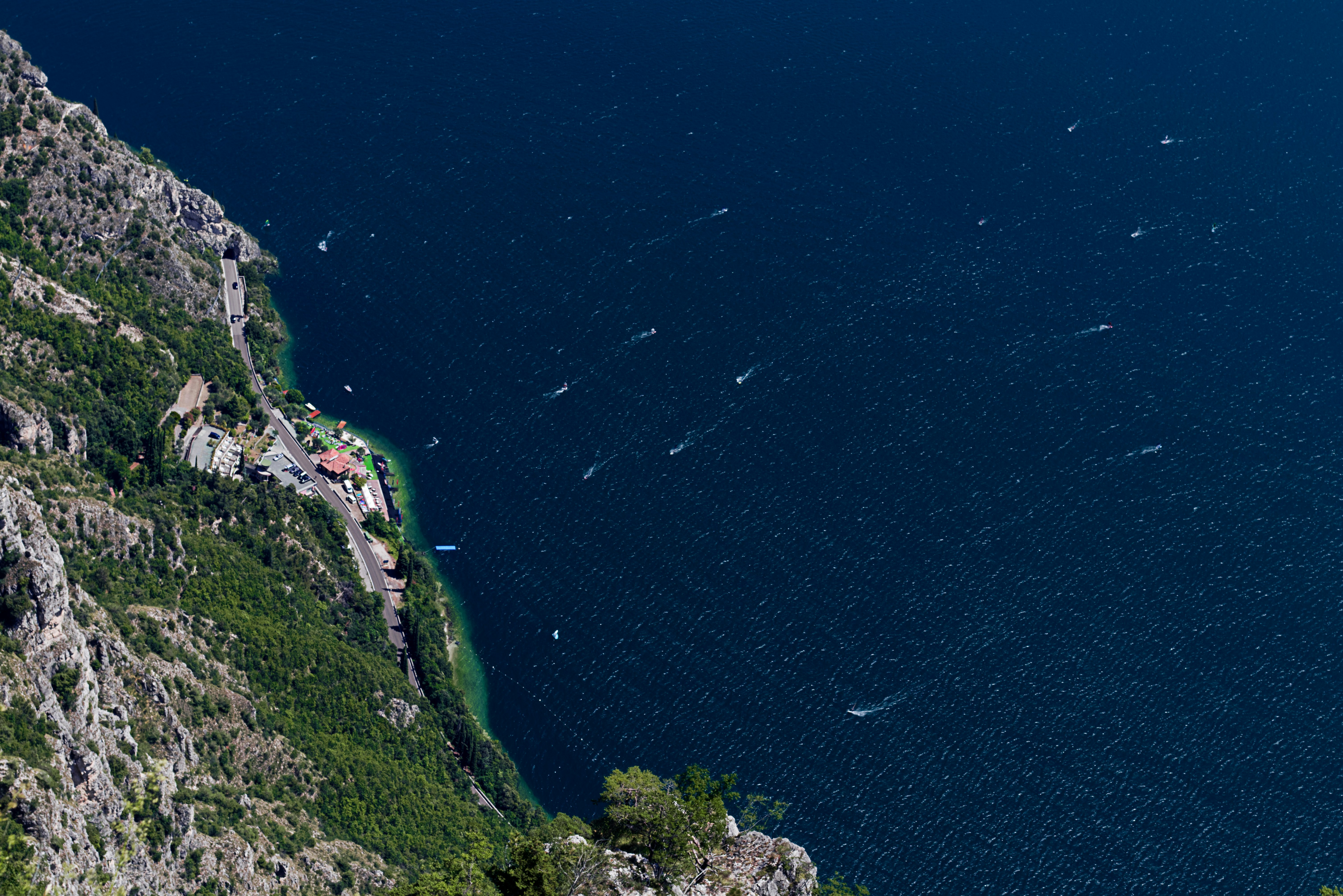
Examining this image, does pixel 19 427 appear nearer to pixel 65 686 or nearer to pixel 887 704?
pixel 65 686

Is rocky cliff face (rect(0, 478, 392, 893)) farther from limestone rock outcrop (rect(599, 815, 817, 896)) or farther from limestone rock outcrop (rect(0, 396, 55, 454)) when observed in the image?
limestone rock outcrop (rect(599, 815, 817, 896))

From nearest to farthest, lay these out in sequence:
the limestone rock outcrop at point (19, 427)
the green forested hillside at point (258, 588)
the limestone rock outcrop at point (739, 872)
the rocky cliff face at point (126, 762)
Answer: the limestone rock outcrop at point (739, 872) < the rocky cliff face at point (126, 762) < the green forested hillside at point (258, 588) < the limestone rock outcrop at point (19, 427)

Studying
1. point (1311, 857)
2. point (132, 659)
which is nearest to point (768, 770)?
point (1311, 857)

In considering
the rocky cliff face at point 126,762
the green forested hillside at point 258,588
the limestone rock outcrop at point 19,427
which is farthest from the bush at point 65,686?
the limestone rock outcrop at point 19,427

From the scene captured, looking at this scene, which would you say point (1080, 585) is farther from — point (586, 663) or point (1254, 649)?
point (586, 663)

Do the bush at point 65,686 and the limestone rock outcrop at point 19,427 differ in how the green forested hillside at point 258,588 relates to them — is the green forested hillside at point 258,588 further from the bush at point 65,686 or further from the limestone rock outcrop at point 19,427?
the bush at point 65,686

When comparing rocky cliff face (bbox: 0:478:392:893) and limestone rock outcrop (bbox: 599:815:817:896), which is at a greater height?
rocky cliff face (bbox: 0:478:392:893)

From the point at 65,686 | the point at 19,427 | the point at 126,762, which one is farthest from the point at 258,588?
the point at 65,686

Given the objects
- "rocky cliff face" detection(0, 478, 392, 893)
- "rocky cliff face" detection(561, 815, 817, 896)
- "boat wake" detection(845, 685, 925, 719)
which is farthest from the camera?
"boat wake" detection(845, 685, 925, 719)

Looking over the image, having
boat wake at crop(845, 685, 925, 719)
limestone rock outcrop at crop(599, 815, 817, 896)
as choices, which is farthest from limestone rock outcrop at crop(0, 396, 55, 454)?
boat wake at crop(845, 685, 925, 719)
